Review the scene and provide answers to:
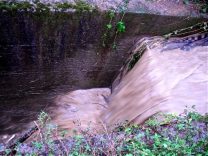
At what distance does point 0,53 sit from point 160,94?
6.45 ft

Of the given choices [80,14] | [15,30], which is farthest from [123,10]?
[15,30]

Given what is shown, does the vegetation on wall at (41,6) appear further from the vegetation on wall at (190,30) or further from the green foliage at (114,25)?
the vegetation on wall at (190,30)

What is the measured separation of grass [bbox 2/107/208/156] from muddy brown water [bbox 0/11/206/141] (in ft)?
4.95

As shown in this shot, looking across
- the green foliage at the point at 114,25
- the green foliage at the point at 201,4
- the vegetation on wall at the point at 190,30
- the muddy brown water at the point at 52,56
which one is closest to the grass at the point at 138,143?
the muddy brown water at the point at 52,56

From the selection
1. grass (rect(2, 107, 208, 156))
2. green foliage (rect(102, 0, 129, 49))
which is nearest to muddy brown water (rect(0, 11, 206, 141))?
green foliage (rect(102, 0, 129, 49))

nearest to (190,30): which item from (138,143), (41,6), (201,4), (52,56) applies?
(201,4)

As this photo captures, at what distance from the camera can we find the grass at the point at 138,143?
2.29 metres

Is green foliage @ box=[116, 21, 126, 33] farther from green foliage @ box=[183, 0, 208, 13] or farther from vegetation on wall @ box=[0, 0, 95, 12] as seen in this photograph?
green foliage @ box=[183, 0, 208, 13]

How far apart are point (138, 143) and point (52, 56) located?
6.72 feet

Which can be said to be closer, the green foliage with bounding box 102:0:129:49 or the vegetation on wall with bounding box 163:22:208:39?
the green foliage with bounding box 102:0:129:49

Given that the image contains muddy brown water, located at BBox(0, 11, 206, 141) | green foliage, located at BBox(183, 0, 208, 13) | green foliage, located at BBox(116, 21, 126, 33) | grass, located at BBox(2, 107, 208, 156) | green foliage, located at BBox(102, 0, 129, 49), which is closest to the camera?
grass, located at BBox(2, 107, 208, 156)

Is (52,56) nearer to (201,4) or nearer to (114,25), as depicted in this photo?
(114,25)

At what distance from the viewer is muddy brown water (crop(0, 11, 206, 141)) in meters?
3.66

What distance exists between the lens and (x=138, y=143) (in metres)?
2.39
